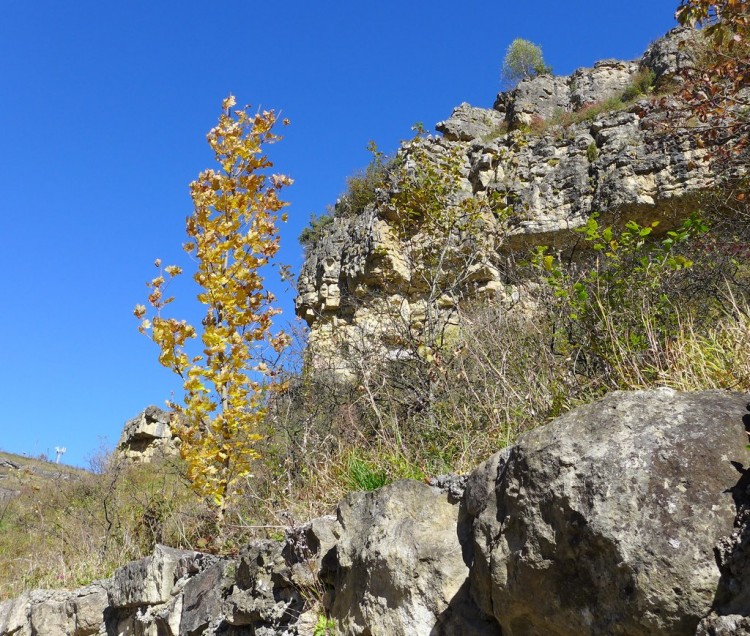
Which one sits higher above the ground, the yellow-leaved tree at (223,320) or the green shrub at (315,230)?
the green shrub at (315,230)

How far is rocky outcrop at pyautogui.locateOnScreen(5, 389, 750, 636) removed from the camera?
1.97 metres

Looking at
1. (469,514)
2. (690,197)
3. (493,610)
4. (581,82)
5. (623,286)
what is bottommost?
(493,610)

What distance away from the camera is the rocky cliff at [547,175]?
1352 cm

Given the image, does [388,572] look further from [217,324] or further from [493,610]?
[217,324]

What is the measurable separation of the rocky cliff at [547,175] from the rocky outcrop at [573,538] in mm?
6804

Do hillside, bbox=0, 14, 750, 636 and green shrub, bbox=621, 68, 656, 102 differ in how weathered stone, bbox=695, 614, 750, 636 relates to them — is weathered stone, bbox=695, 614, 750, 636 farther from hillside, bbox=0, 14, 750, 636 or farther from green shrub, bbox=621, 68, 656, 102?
green shrub, bbox=621, 68, 656, 102

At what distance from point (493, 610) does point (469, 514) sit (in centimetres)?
45

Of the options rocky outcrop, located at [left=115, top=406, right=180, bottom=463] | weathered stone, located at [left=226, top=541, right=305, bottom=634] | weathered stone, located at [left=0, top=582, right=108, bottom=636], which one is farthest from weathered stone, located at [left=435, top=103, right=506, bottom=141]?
weathered stone, located at [left=226, top=541, right=305, bottom=634]

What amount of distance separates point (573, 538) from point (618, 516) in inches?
7.6

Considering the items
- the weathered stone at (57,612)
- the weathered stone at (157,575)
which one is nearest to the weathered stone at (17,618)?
the weathered stone at (57,612)

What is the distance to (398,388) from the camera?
259 inches

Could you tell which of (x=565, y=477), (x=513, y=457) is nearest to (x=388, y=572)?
(x=513, y=457)

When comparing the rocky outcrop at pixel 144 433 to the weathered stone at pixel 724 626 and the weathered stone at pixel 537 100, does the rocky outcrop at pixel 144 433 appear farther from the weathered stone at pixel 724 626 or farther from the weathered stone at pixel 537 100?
the weathered stone at pixel 724 626

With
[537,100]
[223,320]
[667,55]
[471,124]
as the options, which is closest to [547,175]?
[471,124]
